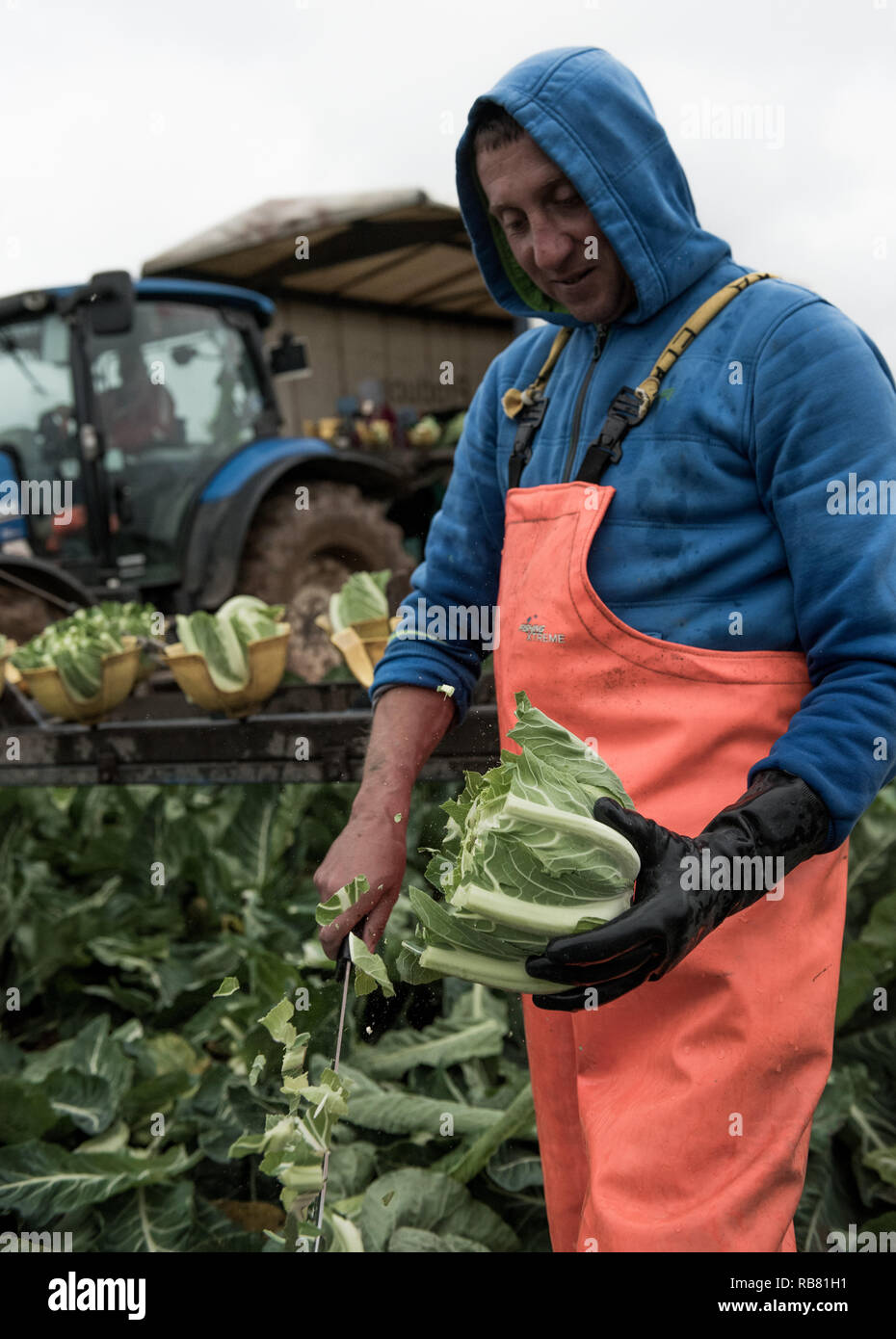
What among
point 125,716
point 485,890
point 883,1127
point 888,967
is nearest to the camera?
point 485,890

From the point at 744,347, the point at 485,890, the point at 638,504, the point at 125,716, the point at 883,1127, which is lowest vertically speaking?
the point at 883,1127

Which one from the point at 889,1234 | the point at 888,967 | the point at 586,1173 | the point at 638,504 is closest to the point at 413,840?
the point at 888,967

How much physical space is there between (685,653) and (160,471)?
5.44 metres

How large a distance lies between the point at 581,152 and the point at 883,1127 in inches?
97.6

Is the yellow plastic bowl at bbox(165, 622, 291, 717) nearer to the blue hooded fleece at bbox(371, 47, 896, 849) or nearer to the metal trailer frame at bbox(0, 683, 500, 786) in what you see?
the metal trailer frame at bbox(0, 683, 500, 786)

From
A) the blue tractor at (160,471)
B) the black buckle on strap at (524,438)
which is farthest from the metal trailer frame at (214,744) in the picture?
the blue tractor at (160,471)

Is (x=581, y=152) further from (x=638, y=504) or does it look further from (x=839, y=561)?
(x=839, y=561)

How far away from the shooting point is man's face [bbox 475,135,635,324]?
60.8 inches

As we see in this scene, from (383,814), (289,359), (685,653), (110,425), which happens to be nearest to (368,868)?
(383,814)

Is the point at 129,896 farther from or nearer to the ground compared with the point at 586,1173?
nearer to the ground

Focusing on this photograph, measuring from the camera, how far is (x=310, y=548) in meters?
6.51

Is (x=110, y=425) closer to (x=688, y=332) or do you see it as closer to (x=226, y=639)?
(x=226, y=639)

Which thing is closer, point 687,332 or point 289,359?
point 687,332
